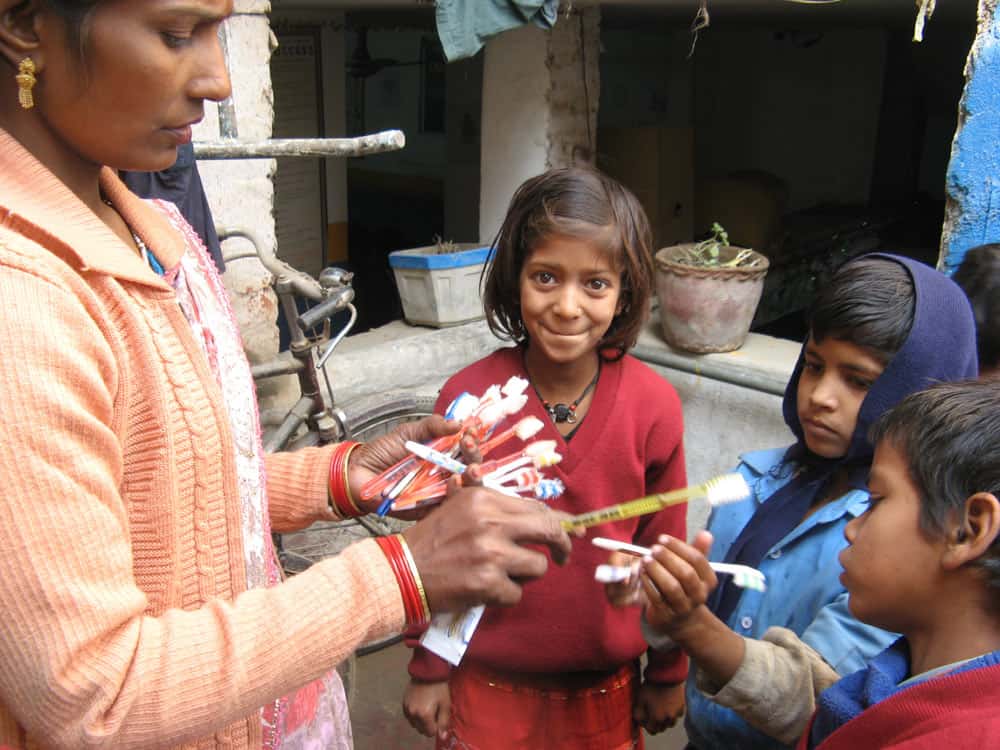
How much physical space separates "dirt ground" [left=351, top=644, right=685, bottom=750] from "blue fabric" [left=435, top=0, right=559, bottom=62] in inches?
101

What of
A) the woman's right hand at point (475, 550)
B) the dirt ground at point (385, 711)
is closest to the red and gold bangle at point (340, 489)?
the woman's right hand at point (475, 550)

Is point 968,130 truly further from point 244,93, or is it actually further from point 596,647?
point 244,93

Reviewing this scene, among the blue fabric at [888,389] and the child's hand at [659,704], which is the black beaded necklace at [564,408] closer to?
the blue fabric at [888,389]

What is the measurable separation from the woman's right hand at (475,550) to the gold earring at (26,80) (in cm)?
66

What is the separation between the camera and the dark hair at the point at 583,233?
69.6 inches

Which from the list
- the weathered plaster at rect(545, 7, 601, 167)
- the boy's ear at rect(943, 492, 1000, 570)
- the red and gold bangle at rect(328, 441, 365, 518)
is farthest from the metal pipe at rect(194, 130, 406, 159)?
the weathered plaster at rect(545, 7, 601, 167)

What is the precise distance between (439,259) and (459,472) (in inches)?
110

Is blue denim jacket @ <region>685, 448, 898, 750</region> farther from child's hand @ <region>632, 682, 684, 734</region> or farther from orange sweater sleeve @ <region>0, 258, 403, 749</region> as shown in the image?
orange sweater sleeve @ <region>0, 258, 403, 749</region>

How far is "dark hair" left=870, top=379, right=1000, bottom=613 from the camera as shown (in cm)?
108

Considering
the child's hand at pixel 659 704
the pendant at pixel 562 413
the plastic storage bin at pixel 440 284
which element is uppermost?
the pendant at pixel 562 413

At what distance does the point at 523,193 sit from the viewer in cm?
187

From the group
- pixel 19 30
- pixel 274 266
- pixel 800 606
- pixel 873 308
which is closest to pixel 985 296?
pixel 873 308

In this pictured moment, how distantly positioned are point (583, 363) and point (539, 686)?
70cm

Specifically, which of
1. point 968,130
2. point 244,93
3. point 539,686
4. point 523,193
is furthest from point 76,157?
point 968,130
